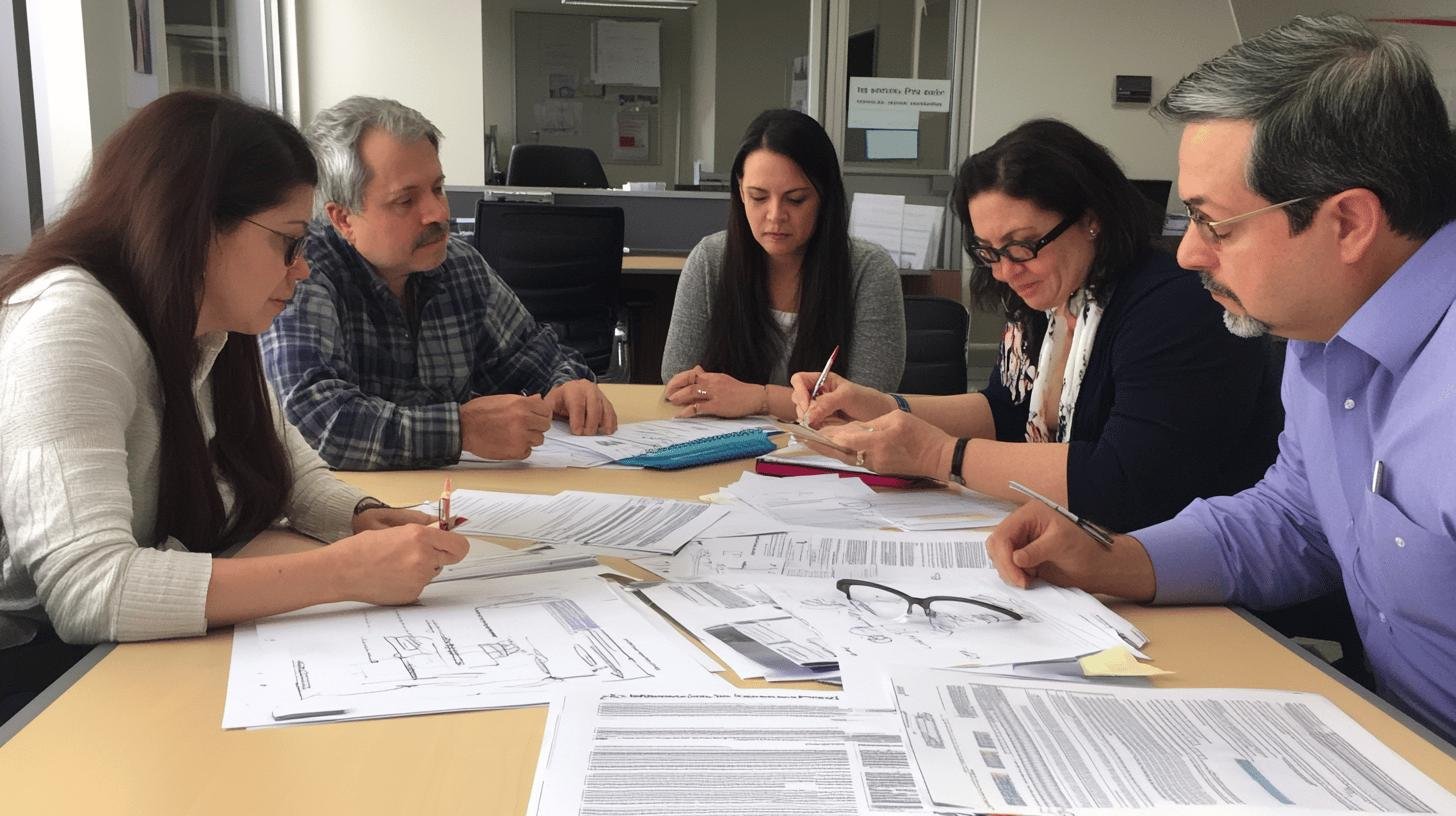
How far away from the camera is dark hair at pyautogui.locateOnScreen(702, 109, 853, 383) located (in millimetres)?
2582

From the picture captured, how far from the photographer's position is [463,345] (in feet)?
7.23

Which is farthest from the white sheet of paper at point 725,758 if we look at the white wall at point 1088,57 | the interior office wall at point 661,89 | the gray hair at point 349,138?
the interior office wall at point 661,89

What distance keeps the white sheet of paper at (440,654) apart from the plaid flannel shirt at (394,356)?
25.2 inches

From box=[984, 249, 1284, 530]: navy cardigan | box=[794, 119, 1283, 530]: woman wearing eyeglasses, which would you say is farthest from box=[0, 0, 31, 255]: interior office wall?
box=[984, 249, 1284, 530]: navy cardigan

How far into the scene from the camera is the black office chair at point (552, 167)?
6094mm

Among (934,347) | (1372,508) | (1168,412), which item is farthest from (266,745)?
(934,347)

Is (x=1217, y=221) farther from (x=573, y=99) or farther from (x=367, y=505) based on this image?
(x=573, y=99)

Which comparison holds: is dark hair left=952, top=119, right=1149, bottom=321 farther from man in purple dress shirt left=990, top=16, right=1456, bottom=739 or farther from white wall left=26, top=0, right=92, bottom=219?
white wall left=26, top=0, right=92, bottom=219

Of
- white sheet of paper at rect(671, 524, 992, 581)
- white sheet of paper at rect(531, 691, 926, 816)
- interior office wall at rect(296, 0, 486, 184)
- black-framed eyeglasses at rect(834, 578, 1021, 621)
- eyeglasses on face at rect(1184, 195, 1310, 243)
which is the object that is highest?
interior office wall at rect(296, 0, 486, 184)

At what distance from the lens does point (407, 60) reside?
6.16 metres

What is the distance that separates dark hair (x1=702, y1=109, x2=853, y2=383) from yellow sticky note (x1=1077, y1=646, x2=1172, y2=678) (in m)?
1.63

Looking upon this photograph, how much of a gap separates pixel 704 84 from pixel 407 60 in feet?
11.0

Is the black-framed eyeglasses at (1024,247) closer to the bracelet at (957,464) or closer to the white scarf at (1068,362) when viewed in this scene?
the white scarf at (1068,362)

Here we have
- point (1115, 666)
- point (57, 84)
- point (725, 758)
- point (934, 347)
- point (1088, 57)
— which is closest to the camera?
point (725, 758)
